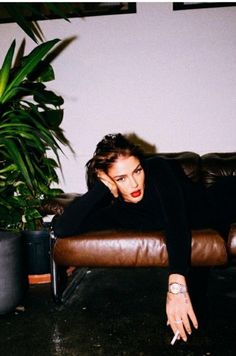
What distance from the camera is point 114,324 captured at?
5.25ft

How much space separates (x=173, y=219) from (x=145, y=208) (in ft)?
1.20

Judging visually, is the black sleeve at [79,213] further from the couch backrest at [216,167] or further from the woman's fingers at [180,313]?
the couch backrest at [216,167]

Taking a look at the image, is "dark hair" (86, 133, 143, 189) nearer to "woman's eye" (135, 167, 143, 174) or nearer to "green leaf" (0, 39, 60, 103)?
"woman's eye" (135, 167, 143, 174)

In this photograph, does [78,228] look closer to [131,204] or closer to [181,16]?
[131,204]

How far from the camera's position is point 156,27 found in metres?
2.93

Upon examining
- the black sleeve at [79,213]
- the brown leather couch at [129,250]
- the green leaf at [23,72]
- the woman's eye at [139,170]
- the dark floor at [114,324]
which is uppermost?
the green leaf at [23,72]

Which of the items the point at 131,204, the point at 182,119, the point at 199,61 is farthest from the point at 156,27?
the point at 131,204

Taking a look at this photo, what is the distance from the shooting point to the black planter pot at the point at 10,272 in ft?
5.60

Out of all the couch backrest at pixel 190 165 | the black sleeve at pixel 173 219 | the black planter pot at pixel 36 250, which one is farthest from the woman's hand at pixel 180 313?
the couch backrest at pixel 190 165

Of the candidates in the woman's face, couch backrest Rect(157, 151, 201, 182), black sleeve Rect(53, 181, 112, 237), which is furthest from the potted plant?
couch backrest Rect(157, 151, 201, 182)

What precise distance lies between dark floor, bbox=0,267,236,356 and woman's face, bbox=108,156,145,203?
0.70m

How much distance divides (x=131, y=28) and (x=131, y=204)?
6.75ft

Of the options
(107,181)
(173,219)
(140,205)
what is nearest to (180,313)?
(173,219)

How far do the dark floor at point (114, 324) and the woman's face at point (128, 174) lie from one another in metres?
0.70
